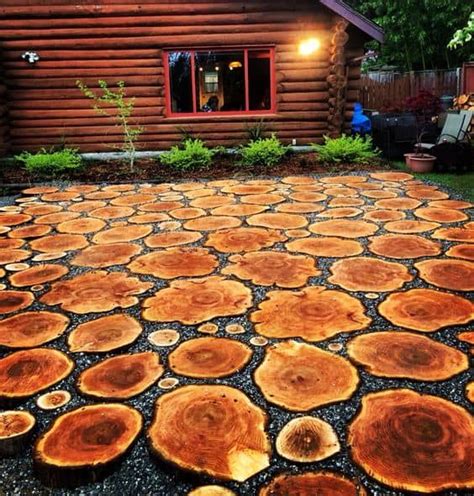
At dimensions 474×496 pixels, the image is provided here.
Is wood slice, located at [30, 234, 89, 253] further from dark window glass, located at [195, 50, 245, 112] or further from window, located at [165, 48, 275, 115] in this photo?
dark window glass, located at [195, 50, 245, 112]

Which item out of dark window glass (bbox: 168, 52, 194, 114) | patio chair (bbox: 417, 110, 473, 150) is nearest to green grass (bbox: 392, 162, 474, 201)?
patio chair (bbox: 417, 110, 473, 150)

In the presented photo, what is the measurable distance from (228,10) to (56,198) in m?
4.62

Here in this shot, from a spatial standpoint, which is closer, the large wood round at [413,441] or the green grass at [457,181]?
the large wood round at [413,441]

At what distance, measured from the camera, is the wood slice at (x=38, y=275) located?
3.56 meters

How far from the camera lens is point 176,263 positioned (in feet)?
12.7

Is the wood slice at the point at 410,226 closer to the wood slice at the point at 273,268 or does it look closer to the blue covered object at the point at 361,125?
the wood slice at the point at 273,268

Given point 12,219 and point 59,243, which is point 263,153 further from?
point 59,243

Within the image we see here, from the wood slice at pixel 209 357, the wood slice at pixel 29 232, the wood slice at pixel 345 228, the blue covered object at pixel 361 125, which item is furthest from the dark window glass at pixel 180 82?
the wood slice at pixel 209 357

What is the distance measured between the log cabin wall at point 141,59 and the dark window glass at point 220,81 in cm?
22

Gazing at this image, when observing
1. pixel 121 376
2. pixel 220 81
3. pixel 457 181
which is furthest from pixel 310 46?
pixel 121 376

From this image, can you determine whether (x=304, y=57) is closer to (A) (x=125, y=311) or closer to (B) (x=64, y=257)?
(B) (x=64, y=257)

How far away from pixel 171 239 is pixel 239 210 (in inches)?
47.5

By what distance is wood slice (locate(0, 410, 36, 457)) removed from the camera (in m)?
1.88

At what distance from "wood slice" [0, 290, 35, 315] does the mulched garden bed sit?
14.1 ft
